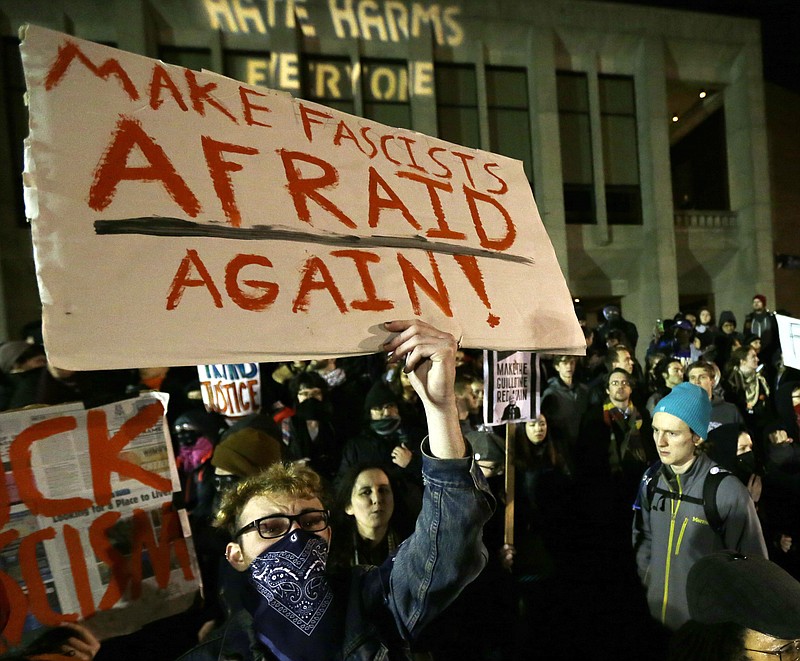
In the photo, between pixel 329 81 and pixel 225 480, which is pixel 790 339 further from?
pixel 329 81

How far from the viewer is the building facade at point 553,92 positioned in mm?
12812

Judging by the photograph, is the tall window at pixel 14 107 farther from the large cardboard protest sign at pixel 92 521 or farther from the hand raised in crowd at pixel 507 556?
the large cardboard protest sign at pixel 92 521

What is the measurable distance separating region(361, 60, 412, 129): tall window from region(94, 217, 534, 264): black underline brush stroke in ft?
44.0

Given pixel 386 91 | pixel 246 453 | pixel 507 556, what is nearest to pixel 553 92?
pixel 386 91

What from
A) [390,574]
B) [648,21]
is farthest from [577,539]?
[648,21]

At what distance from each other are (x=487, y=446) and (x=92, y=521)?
2516 mm

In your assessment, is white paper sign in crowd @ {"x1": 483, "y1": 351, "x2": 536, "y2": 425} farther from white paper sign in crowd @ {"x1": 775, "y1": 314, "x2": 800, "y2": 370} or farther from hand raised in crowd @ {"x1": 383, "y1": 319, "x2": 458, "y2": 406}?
white paper sign in crowd @ {"x1": 775, "y1": 314, "x2": 800, "y2": 370}

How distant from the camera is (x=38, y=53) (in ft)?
3.98

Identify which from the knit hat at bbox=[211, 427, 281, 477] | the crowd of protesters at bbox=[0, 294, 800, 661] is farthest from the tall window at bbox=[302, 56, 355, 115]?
the knit hat at bbox=[211, 427, 281, 477]

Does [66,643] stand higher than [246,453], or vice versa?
→ [246,453]

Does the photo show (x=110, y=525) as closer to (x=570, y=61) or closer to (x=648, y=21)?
(x=570, y=61)

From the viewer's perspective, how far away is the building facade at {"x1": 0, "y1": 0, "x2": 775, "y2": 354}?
12.8m

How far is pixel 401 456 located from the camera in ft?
11.9

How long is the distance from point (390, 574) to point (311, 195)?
40.2 inches
